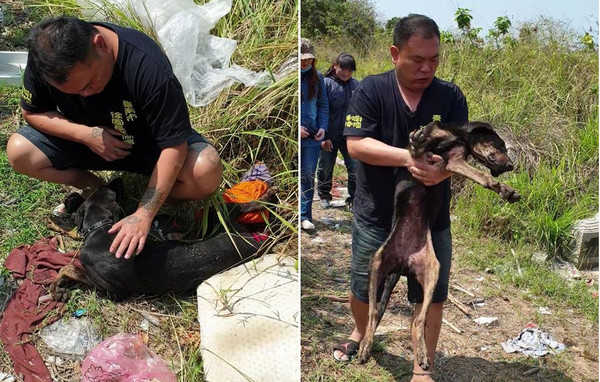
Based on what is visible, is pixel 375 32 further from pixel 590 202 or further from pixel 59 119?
pixel 59 119

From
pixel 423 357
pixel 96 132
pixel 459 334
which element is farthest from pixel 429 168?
pixel 96 132

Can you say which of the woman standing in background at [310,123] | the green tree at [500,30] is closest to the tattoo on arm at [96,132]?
the woman standing in background at [310,123]

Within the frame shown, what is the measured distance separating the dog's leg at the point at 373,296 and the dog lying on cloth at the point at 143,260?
126 centimetres

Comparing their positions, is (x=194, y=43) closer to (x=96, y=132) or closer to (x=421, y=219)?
(x=96, y=132)

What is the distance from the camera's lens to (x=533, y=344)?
2.74 metres

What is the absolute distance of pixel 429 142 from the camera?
74.5 inches

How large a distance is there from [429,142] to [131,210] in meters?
2.21

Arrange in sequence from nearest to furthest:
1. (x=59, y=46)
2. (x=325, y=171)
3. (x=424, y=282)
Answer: (x=424, y=282)
(x=59, y=46)
(x=325, y=171)

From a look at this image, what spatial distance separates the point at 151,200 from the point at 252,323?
A: 79 centimetres

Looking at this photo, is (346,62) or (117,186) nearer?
(117,186)

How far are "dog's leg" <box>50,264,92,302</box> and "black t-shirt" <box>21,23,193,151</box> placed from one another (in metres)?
0.73

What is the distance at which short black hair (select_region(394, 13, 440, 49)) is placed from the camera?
1.91 metres

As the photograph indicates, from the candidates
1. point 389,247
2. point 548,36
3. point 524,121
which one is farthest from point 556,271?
point 389,247

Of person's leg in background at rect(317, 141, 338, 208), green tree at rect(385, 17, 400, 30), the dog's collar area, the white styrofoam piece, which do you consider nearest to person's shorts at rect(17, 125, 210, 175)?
the dog's collar area
